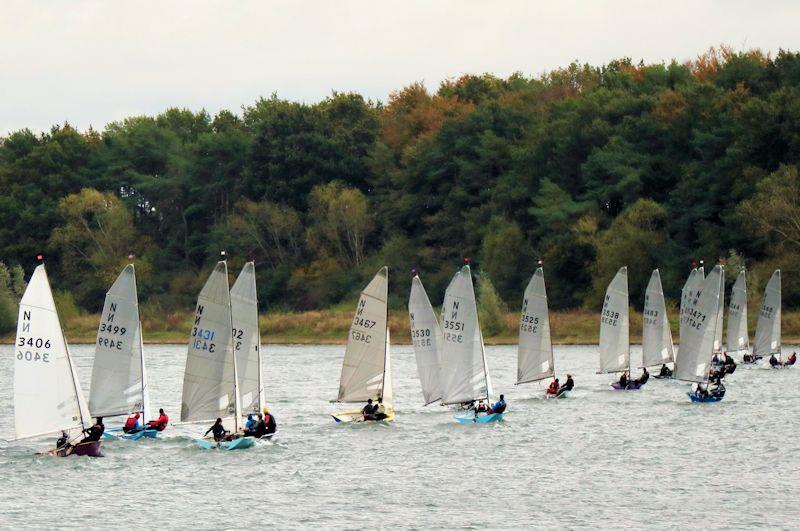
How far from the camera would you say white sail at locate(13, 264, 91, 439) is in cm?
4738

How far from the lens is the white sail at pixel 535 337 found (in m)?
68.1

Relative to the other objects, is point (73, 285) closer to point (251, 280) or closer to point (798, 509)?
point (251, 280)

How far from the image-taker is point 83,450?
49969 millimetres

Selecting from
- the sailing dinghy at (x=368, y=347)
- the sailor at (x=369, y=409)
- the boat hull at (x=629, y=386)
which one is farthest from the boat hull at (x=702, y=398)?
the sailor at (x=369, y=409)

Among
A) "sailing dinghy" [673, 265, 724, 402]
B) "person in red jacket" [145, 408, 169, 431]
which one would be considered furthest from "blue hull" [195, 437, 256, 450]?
"sailing dinghy" [673, 265, 724, 402]

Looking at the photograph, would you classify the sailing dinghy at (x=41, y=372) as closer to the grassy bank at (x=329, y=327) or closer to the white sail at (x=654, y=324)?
the white sail at (x=654, y=324)

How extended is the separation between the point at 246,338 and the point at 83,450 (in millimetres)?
6911

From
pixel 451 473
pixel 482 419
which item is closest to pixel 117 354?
pixel 451 473

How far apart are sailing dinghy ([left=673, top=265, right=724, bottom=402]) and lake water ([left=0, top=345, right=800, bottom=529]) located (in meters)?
1.78

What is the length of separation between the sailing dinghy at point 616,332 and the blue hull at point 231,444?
88.7 ft

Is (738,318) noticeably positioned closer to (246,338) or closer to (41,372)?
(246,338)

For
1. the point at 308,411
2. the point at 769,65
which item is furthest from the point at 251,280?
the point at 769,65

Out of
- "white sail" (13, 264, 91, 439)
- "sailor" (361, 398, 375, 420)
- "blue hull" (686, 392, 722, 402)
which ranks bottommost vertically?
"blue hull" (686, 392, 722, 402)

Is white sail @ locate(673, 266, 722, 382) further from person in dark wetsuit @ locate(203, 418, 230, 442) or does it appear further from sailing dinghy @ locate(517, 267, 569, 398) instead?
person in dark wetsuit @ locate(203, 418, 230, 442)
